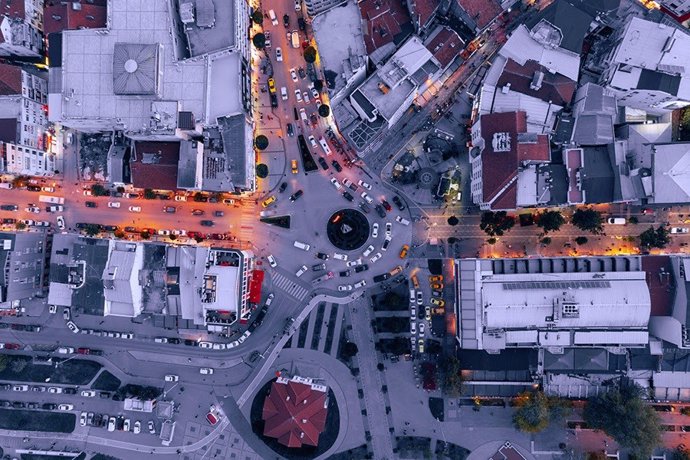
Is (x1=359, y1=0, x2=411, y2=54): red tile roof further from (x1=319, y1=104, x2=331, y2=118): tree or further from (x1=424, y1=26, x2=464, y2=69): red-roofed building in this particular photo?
(x1=319, y1=104, x2=331, y2=118): tree

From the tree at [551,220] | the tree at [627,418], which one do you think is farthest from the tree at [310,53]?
the tree at [627,418]

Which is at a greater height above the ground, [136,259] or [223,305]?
[136,259]

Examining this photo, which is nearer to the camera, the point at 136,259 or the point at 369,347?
the point at 136,259

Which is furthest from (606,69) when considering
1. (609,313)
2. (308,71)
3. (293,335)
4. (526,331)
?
(293,335)

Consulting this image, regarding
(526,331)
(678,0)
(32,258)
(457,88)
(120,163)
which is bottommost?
(526,331)

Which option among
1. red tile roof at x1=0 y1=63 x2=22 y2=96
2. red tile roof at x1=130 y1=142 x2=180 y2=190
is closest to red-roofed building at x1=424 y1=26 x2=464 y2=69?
red tile roof at x1=130 y1=142 x2=180 y2=190

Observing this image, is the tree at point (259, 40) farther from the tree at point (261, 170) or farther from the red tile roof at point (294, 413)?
the red tile roof at point (294, 413)

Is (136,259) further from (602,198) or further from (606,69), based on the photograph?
(606,69)
